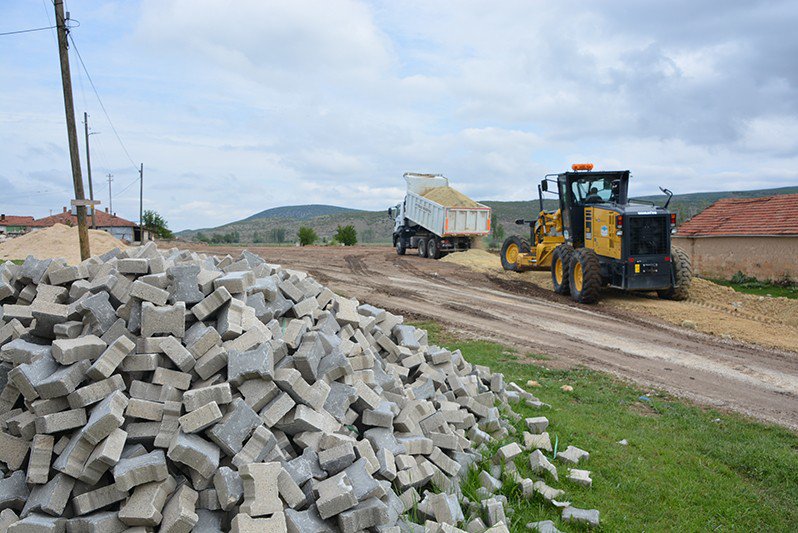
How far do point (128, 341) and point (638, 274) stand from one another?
43.1ft

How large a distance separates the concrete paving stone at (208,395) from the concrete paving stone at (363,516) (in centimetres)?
124

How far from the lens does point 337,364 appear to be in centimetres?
521

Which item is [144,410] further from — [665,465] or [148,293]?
[665,465]

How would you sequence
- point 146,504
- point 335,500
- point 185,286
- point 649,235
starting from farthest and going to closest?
point 649,235 < point 185,286 < point 335,500 < point 146,504

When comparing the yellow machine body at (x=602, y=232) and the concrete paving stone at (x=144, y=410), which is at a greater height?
the yellow machine body at (x=602, y=232)

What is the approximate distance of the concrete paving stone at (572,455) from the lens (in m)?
5.79

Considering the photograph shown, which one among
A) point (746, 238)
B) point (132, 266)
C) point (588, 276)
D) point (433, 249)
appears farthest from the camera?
point (433, 249)

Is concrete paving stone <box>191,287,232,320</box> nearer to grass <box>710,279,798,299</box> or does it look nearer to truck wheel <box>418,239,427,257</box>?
grass <box>710,279,798,299</box>

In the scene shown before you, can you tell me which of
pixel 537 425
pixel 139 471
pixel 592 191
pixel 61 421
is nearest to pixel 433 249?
pixel 592 191

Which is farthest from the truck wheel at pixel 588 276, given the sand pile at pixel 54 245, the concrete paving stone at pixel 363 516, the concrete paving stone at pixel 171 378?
the sand pile at pixel 54 245

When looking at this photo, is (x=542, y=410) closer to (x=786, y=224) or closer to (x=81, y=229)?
(x=81, y=229)

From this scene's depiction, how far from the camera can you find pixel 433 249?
26.9 meters

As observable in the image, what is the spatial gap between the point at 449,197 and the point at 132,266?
73.8ft

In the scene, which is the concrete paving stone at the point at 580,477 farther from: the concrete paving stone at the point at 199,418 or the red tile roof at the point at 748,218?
the red tile roof at the point at 748,218
